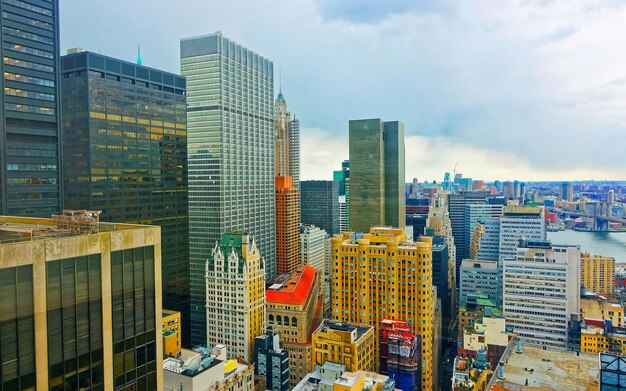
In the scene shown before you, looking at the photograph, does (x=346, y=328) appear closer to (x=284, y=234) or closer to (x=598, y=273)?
(x=284, y=234)

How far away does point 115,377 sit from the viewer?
23250 millimetres

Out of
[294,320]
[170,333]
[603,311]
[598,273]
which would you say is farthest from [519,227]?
[170,333]

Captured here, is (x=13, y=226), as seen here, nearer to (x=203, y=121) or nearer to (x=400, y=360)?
(x=400, y=360)

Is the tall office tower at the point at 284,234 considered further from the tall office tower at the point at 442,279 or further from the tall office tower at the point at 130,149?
the tall office tower at the point at 130,149

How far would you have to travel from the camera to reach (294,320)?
11519 centimetres

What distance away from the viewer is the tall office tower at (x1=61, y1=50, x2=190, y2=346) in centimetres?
11269

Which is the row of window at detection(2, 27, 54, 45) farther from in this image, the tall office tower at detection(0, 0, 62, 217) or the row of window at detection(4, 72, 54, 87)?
the row of window at detection(4, 72, 54, 87)

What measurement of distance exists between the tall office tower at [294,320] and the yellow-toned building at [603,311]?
74.9m

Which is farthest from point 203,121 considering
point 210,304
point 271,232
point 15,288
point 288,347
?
point 15,288

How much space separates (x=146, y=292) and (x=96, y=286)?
3.18m

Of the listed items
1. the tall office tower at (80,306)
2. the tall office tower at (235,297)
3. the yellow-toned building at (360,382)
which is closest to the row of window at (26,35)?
the tall office tower at (235,297)

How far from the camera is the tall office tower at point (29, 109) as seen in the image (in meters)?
79.4

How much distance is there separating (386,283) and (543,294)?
58.4 m

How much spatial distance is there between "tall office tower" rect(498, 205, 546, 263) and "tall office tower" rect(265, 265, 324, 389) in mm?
96847
